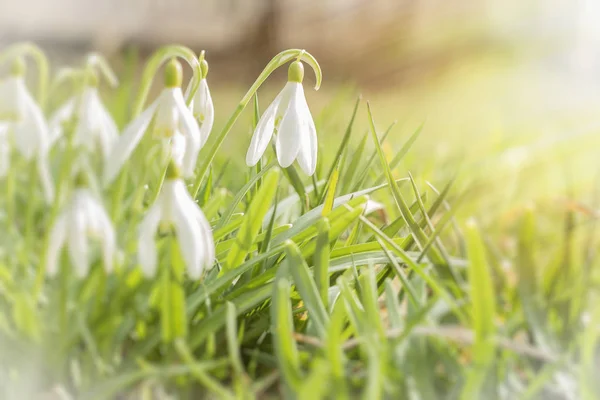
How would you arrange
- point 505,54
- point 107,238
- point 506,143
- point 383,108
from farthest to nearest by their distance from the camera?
point 505,54, point 383,108, point 506,143, point 107,238

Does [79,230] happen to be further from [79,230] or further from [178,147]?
[178,147]

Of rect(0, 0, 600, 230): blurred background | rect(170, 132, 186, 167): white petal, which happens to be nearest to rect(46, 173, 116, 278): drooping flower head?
rect(170, 132, 186, 167): white petal

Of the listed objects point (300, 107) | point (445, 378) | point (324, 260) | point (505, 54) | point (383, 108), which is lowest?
point (445, 378)

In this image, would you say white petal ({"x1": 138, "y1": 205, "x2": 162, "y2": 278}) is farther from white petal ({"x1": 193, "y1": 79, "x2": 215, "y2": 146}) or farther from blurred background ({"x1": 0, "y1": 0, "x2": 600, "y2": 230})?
blurred background ({"x1": 0, "y1": 0, "x2": 600, "y2": 230})

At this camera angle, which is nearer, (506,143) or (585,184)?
(585,184)

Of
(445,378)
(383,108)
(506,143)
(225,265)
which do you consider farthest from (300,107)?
(383,108)

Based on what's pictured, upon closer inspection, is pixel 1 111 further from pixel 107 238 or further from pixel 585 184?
pixel 585 184

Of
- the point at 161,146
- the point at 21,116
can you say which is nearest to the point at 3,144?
the point at 21,116
